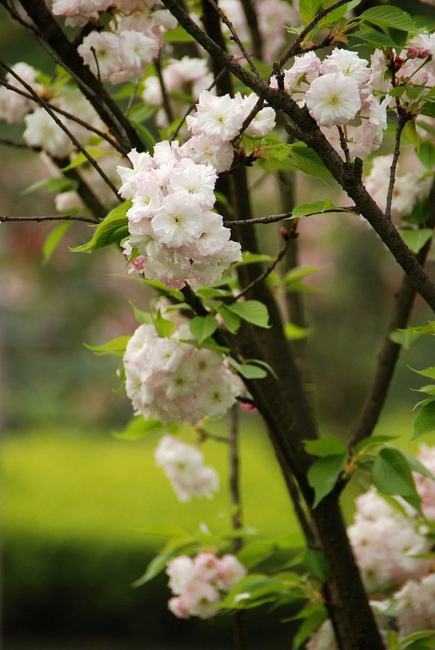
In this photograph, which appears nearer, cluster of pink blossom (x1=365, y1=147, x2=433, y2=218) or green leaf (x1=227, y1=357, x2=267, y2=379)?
green leaf (x1=227, y1=357, x2=267, y2=379)

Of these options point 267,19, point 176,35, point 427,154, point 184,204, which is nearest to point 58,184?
point 176,35

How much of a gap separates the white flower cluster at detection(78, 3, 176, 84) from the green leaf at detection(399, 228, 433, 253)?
501 mm

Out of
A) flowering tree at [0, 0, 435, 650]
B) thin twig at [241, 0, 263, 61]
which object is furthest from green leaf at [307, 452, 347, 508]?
thin twig at [241, 0, 263, 61]

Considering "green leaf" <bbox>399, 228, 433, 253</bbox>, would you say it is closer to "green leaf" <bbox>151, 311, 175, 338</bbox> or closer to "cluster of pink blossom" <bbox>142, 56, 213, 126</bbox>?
"green leaf" <bbox>151, 311, 175, 338</bbox>

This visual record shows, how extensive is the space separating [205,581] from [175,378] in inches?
23.6

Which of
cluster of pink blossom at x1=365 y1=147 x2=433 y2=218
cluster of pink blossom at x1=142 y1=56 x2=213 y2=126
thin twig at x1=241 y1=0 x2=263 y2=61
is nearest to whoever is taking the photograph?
cluster of pink blossom at x1=365 y1=147 x2=433 y2=218

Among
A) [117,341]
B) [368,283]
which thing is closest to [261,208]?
[368,283]

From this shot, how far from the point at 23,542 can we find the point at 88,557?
1.62 feet

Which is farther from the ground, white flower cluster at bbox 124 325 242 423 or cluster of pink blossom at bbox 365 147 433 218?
cluster of pink blossom at bbox 365 147 433 218

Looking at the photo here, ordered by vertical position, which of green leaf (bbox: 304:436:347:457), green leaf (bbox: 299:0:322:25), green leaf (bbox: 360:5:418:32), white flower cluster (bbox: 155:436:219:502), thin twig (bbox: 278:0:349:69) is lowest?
green leaf (bbox: 304:436:347:457)

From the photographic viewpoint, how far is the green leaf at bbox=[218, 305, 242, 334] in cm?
140

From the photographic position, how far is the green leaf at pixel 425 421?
125cm

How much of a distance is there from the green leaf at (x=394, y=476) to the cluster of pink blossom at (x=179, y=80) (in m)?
0.81

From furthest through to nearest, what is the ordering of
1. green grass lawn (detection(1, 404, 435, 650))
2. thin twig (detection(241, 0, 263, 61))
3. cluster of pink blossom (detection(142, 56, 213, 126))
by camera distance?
green grass lawn (detection(1, 404, 435, 650)) → thin twig (detection(241, 0, 263, 61)) → cluster of pink blossom (detection(142, 56, 213, 126))
